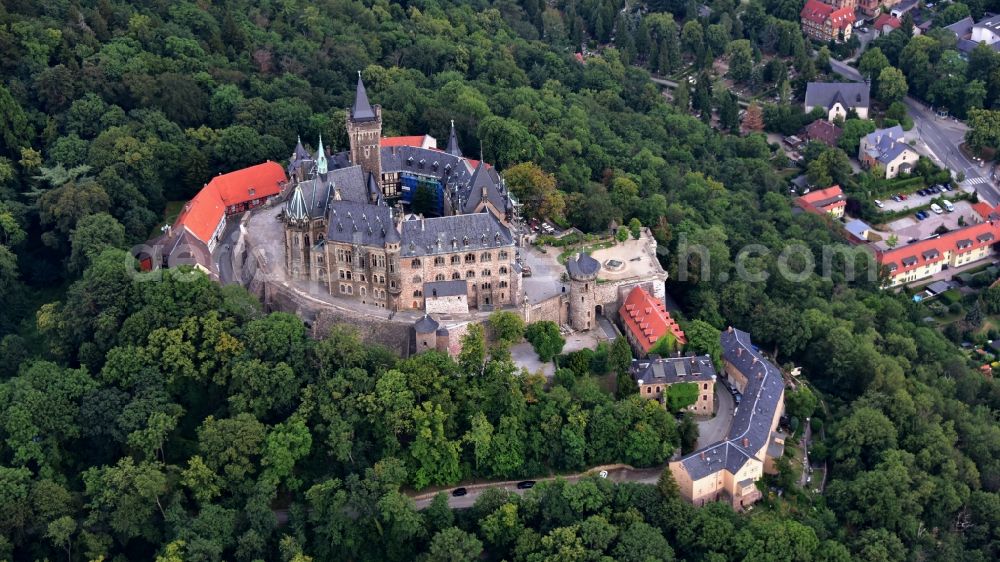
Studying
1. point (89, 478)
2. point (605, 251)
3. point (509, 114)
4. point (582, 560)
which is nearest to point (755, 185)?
point (509, 114)

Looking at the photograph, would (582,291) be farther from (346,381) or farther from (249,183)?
(249,183)

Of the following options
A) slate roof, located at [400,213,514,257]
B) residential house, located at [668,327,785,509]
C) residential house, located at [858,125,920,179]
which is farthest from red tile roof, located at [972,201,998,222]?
slate roof, located at [400,213,514,257]

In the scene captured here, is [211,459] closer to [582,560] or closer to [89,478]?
[89,478]

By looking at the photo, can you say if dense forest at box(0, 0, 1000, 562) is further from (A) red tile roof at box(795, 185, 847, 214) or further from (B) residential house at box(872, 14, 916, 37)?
(B) residential house at box(872, 14, 916, 37)

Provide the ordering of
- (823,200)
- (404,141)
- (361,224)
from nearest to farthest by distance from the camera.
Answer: (361,224)
(404,141)
(823,200)

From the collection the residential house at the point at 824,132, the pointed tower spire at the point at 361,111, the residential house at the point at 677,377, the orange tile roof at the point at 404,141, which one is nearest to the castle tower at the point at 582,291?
the residential house at the point at 677,377

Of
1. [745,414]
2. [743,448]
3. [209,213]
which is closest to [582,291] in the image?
[745,414]

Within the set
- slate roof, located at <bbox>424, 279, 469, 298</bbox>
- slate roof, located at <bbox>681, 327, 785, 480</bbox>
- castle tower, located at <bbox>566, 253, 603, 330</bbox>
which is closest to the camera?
slate roof, located at <bbox>681, 327, 785, 480</bbox>
